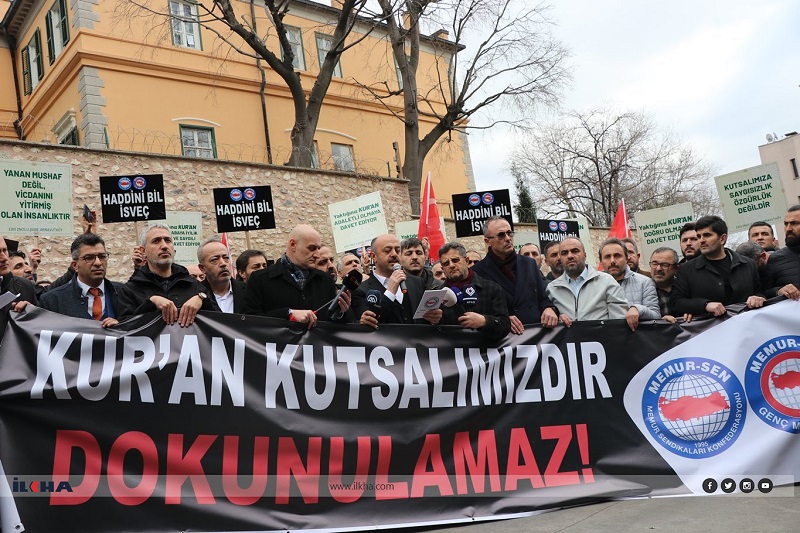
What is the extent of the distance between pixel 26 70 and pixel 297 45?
8.51m

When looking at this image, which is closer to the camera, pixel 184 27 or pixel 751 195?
pixel 751 195

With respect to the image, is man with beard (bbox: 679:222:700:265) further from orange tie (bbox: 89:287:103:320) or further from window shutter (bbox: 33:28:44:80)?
window shutter (bbox: 33:28:44:80)

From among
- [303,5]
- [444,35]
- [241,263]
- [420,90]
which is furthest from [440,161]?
[241,263]

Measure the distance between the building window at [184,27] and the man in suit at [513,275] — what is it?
18968 millimetres

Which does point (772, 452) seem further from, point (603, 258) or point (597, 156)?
point (597, 156)

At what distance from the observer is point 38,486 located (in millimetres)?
4211

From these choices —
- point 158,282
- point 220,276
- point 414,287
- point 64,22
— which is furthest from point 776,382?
point 64,22

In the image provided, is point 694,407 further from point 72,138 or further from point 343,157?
point 343,157

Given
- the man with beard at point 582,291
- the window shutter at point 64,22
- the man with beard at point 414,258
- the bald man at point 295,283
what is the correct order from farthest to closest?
the window shutter at point 64,22 → the man with beard at point 582,291 → the man with beard at point 414,258 → the bald man at point 295,283

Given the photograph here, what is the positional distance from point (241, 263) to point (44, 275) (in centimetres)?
815

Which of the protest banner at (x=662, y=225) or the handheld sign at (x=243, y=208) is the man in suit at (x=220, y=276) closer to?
the handheld sign at (x=243, y=208)

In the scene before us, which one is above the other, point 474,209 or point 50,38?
point 50,38

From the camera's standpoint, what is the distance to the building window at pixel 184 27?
901 inches

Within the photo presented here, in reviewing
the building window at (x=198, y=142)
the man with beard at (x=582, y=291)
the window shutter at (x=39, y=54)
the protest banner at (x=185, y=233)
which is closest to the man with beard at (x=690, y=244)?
the man with beard at (x=582, y=291)
